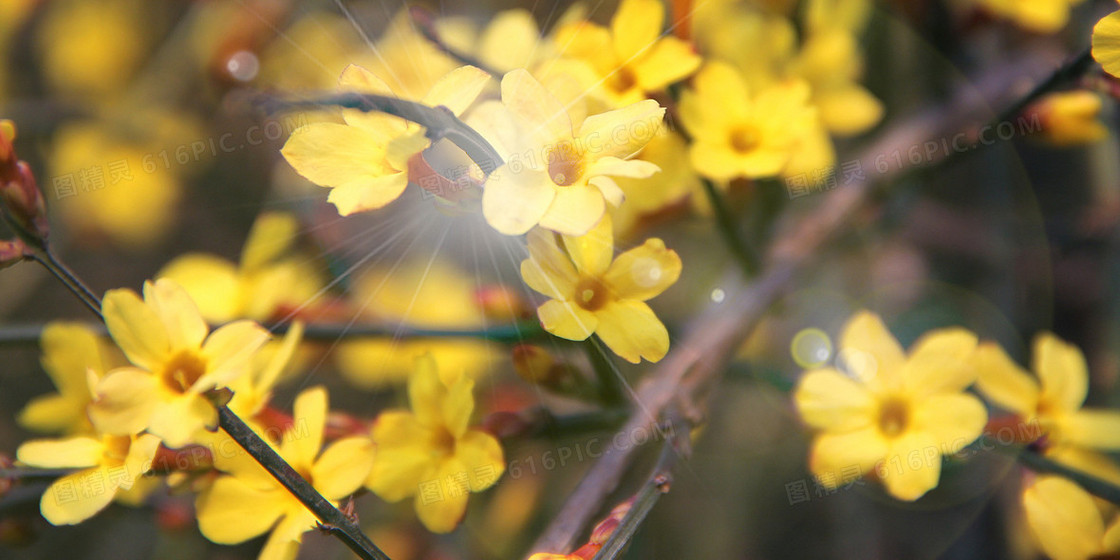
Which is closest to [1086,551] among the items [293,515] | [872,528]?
[872,528]

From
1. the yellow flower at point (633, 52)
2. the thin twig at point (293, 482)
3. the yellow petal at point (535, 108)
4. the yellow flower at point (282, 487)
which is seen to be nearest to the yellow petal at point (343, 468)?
the yellow flower at point (282, 487)

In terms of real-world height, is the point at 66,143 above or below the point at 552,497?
above

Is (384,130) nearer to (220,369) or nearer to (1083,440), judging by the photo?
(220,369)

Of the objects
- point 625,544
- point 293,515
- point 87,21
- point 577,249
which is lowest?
point 625,544

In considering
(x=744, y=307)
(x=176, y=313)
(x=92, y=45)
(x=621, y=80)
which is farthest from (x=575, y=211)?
(x=92, y=45)

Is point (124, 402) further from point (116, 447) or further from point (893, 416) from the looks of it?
point (893, 416)

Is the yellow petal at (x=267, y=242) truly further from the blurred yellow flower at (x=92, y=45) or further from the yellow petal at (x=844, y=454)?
the blurred yellow flower at (x=92, y=45)

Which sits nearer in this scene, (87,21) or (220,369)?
(220,369)

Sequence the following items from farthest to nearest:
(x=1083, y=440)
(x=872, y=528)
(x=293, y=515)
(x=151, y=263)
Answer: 1. (x=151, y=263)
2. (x=872, y=528)
3. (x=1083, y=440)
4. (x=293, y=515)
